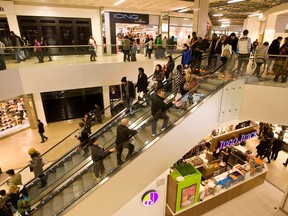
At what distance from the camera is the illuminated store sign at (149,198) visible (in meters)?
6.15

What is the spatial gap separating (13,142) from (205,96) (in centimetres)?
1102

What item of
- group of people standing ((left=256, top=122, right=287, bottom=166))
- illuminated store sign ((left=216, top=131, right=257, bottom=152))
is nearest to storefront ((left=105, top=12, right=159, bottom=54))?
illuminated store sign ((left=216, top=131, right=257, bottom=152))

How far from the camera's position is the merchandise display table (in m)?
6.75

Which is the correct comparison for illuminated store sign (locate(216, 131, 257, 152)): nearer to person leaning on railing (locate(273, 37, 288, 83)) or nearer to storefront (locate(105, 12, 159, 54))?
person leaning on railing (locate(273, 37, 288, 83))

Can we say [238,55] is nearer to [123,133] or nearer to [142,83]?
[142,83]

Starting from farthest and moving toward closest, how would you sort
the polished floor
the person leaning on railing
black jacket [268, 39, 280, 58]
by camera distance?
the polished floor
black jacket [268, 39, 280, 58]
the person leaning on railing

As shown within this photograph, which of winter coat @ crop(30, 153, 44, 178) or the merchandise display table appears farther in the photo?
the merchandise display table

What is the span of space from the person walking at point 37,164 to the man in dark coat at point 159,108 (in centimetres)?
407

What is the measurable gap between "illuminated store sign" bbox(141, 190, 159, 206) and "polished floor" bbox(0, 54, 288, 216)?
2288mm

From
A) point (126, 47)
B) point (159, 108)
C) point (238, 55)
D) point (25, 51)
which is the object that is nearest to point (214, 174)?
point (159, 108)

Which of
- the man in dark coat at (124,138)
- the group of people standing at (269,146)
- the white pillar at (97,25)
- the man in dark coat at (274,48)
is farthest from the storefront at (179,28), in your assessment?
the man in dark coat at (124,138)

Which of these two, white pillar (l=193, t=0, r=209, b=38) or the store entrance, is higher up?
white pillar (l=193, t=0, r=209, b=38)

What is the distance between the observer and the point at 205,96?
5805mm

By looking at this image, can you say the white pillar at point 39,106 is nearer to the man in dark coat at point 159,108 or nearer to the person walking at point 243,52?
the man in dark coat at point 159,108
